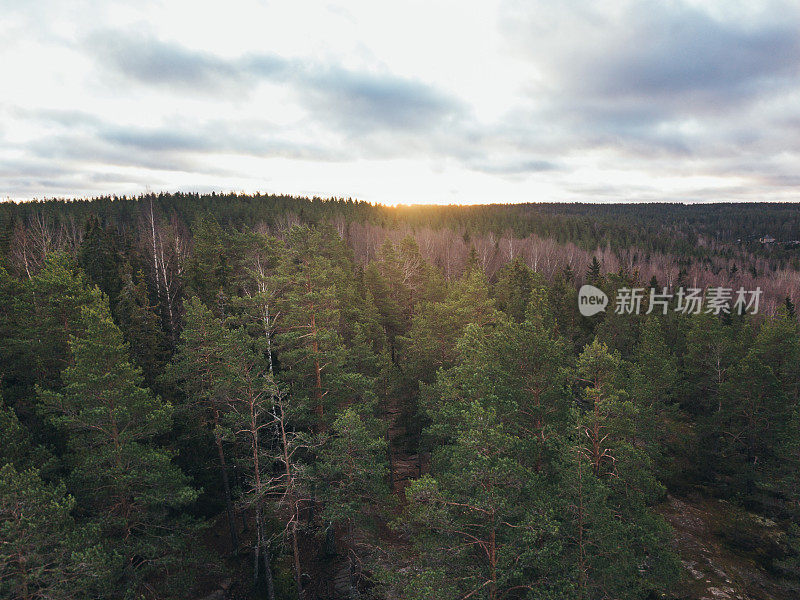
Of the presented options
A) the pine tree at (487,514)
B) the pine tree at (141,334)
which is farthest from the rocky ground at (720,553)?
the pine tree at (141,334)

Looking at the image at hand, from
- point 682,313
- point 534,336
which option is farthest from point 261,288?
point 682,313

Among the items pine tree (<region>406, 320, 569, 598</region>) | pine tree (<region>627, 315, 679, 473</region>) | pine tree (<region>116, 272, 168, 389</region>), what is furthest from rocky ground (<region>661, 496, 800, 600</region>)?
pine tree (<region>116, 272, 168, 389</region>)

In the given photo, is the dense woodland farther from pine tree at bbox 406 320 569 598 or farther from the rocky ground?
the rocky ground

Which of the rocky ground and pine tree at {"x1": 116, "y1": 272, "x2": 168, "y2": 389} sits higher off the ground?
pine tree at {"x1": 116, "y1": 272, "x2": 168, "y2": 389}
